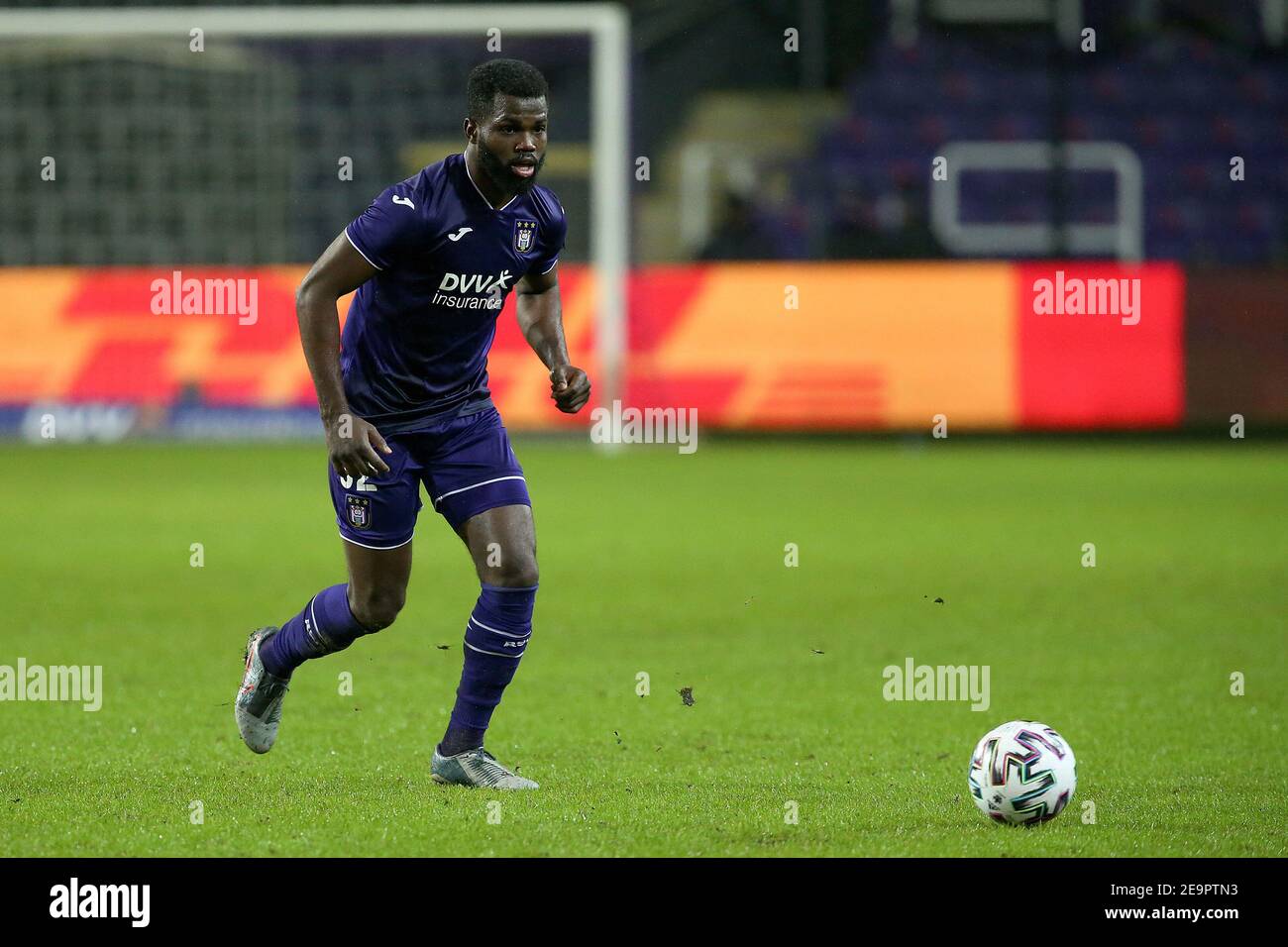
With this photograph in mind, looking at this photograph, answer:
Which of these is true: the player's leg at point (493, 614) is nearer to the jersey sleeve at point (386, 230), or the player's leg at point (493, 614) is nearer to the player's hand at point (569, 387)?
the player's hand at point (569, 387)

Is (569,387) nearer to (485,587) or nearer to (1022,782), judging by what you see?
(485,587)

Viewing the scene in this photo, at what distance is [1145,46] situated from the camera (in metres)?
24.3

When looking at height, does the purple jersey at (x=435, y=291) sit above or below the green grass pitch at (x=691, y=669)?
above

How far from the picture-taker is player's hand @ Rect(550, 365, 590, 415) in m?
5.73

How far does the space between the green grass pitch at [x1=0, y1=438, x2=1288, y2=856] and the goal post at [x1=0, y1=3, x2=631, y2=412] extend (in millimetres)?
3411

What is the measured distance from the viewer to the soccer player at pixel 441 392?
5.33 m

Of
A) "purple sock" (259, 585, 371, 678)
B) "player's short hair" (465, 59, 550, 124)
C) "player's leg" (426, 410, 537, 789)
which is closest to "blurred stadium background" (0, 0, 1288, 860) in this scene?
"player's leg" (426, 410, 537, 789)

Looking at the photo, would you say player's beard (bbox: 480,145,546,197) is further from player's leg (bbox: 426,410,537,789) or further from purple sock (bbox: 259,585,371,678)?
purple sock (bbox: 259,585,371,678)

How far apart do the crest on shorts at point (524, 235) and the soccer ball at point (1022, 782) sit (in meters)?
1.99
